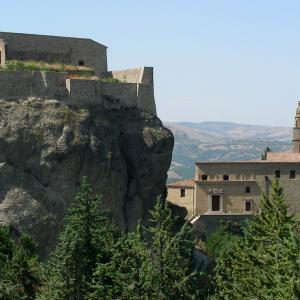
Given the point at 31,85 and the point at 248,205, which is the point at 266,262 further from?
the point at 248,205

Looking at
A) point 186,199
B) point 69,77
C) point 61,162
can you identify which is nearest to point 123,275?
point 61,162

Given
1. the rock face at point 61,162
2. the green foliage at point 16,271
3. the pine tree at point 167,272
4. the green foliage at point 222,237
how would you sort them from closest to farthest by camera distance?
the pine tree at point 167,272 < the green foliage at point 16,271 < the rock face at point 61,162 < the green foliage at point 222,237

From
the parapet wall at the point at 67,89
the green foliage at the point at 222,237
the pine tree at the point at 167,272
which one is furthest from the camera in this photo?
the green foliage at the point at 222,237

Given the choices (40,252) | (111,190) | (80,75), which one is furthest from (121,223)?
(80,75)

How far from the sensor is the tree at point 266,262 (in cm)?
3052

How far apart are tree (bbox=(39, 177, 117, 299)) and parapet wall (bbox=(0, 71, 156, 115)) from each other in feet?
48.6

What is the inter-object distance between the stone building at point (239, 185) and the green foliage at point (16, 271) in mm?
25229

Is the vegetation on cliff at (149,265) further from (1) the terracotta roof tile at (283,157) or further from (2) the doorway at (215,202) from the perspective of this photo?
(1) the terracotta roof tile at (283,157)

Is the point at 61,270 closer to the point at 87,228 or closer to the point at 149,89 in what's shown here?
the point at 87,228

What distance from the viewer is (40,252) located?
5384 cm

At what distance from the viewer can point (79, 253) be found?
3950cm

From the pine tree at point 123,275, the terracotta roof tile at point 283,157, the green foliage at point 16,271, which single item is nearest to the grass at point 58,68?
the green foliage at point 16,271

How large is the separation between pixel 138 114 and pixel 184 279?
2515 centimetres

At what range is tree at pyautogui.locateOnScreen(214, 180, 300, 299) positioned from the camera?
3052 cm
